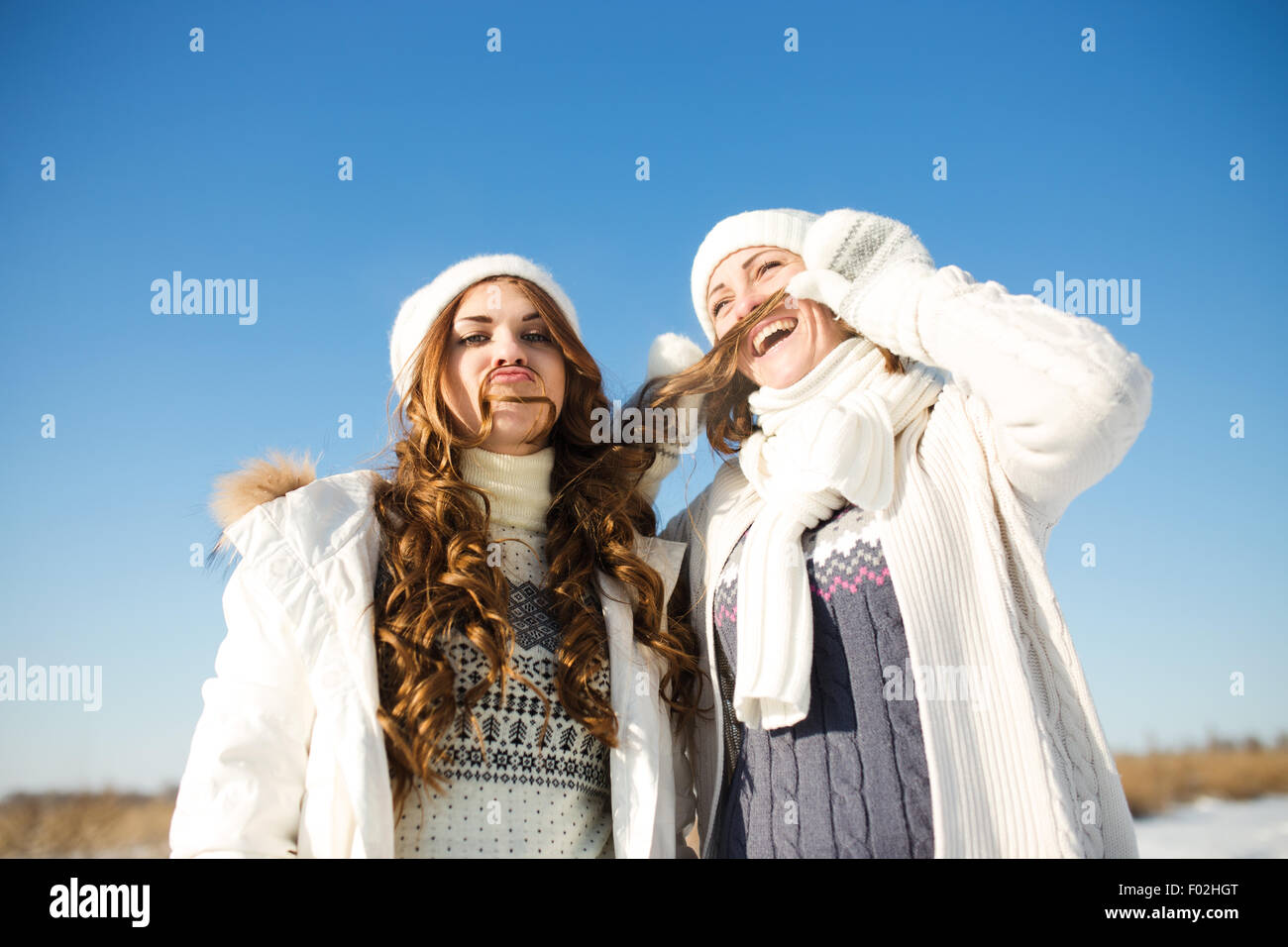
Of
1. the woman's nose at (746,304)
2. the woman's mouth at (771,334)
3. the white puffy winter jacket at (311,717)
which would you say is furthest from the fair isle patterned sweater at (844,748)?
the woman's nose at (746,304)

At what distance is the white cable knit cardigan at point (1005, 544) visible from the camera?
76.9 inches

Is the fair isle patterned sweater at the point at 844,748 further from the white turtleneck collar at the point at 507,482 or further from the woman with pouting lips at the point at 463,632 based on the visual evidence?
the white turtleneck collar at the point at 507,482

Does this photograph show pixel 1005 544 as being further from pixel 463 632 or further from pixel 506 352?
pixel 506 352

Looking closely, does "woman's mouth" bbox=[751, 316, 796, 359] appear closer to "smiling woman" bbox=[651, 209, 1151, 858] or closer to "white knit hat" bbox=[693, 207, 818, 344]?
"smiling woman" bbox=[651, 209, 1151, 858]

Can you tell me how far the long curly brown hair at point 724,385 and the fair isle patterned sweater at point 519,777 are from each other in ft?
2.77

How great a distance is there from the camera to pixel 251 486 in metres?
2.49

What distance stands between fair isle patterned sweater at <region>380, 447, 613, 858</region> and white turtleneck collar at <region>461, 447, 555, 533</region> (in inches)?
A: 7.7

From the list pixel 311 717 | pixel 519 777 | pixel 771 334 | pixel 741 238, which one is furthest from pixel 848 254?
pixel 311 717

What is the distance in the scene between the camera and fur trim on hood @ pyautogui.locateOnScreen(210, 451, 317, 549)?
97.0 inches

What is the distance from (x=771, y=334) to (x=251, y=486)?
1703mm
